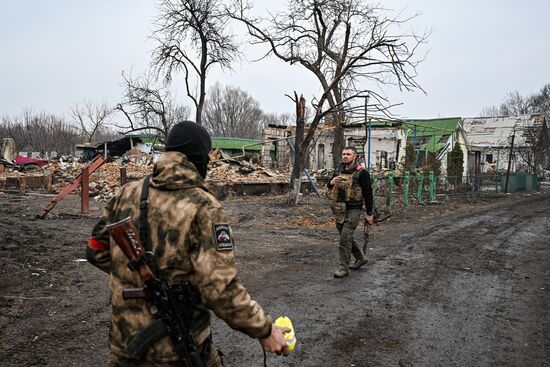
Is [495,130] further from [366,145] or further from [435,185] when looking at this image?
[435,185]

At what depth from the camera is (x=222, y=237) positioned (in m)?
1.96

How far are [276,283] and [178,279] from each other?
451cm

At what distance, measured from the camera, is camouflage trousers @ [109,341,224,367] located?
77.2 inches

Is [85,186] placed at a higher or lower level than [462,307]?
higher

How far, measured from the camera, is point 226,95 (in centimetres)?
7756

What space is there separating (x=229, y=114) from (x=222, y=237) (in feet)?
251

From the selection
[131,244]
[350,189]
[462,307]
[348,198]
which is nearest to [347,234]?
[348,198]

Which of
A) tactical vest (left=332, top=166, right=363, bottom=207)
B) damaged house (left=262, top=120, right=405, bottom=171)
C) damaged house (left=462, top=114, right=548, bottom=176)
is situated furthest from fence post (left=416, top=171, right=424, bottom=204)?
damaged house (left=462, top=114, right=548, bottom=176)

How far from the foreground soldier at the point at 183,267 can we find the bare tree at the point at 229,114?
75.4 m

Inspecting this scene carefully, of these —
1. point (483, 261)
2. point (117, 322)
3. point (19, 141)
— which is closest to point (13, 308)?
point (117, 322)

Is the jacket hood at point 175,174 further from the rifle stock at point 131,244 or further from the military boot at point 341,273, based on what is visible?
the military boot at point 341,273

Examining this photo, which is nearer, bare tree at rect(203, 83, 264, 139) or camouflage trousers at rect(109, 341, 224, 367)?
camouflage trousers at rect(109, 341, 224, 367)

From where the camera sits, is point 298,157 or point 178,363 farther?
point 298,157

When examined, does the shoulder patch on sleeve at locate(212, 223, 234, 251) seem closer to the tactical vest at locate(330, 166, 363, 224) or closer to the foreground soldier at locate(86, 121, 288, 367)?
the foreground soldier at locate(86, 121, 288, 367)
